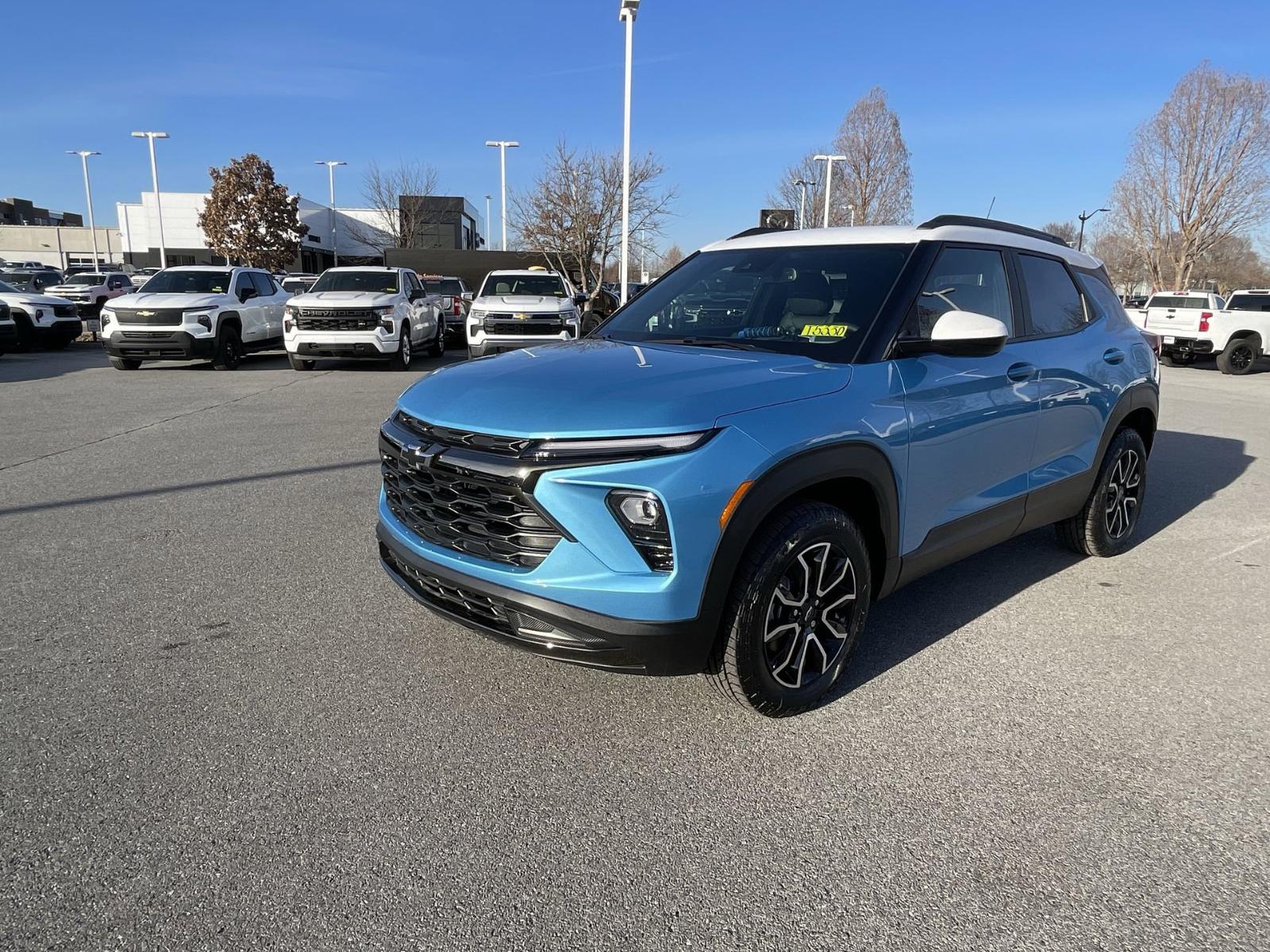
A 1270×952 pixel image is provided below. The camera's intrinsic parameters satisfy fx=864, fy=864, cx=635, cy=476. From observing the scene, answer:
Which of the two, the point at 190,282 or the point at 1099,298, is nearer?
the point at 1099,298

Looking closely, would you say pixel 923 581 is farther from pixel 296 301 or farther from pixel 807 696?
pixel 296 301

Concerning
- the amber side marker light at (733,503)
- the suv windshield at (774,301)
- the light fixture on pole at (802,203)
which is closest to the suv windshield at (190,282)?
the suv windshield at (774,301)

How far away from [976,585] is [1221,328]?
723 inches

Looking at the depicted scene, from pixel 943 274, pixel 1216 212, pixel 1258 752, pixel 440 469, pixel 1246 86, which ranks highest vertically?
pixel 1246 86

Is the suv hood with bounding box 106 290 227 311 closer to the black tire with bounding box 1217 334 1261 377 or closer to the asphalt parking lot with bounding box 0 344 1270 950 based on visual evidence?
the asphalt parking lot with bounding box 0 344 1270 950

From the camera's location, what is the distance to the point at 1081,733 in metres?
3.14

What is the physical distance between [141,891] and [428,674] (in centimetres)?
134

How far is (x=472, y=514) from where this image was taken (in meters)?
2.92

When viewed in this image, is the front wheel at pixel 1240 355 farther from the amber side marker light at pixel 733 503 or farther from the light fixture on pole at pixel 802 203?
the light fixture on pole at pixel 802 203

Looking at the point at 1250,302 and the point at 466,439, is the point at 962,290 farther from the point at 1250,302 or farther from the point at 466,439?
the point at 1250,302

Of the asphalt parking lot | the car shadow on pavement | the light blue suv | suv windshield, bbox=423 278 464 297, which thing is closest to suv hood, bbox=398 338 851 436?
the light blue suv

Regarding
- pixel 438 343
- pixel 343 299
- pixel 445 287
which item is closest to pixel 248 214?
pixel 445 287

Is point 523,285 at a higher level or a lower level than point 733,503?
higher

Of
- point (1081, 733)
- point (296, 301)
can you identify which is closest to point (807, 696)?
point (1081, 733)
